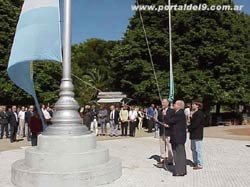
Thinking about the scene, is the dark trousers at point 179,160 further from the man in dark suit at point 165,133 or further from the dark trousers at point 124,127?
the dark trousers at point 124,127

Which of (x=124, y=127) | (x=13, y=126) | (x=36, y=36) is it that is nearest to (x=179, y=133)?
(x=36, y=36)

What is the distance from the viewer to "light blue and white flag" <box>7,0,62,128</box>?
10508 mm

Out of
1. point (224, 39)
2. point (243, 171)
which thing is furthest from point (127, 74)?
point (243, 171)

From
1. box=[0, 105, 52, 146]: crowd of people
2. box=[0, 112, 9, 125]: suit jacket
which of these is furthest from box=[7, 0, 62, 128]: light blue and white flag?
box=[0, 112, 9, 125]: suit jacket

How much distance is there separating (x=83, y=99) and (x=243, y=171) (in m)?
40.5

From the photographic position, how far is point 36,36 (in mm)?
10547

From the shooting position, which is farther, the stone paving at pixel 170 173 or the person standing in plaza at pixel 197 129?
the person standing in plaza at pixel 197 129

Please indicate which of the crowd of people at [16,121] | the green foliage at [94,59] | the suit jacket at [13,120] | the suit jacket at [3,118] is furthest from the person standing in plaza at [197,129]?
the green foliage at [94,59]

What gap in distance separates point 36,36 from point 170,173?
481 cm

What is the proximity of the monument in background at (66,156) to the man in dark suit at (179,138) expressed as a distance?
1.49 meters

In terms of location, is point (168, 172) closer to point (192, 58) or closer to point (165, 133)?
point (165, 133)

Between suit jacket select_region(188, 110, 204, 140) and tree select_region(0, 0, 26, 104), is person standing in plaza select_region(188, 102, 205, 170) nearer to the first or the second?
suit jacket select_region(188, 110, 204, 140)

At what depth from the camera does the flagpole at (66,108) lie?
394 inches

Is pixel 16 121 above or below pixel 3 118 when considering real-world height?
below
